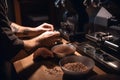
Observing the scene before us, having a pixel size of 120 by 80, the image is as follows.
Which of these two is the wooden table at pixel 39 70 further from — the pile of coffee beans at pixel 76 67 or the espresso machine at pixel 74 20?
the espresso machine at pixel 74 20

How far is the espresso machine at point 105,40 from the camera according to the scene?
974 millimetres

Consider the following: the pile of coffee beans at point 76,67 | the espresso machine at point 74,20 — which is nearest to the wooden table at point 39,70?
the pile of coffee beans at point 76,67

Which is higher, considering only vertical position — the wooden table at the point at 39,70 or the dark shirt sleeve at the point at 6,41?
the dark shirt sleeve at the point at 6,41

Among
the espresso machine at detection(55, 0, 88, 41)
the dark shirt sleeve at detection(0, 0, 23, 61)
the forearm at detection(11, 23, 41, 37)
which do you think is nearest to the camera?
the dark shirt sleeve at detection(0, 0, 23, 61)

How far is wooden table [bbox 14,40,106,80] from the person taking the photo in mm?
967

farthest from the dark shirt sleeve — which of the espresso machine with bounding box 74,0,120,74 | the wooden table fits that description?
the espresso machine with bounding box 74,0,120,74

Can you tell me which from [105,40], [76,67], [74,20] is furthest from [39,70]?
[74,20]

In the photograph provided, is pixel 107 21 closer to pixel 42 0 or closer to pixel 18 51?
pixel 18 51

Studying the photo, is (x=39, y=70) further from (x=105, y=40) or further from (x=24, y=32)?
(x=24, y=32)

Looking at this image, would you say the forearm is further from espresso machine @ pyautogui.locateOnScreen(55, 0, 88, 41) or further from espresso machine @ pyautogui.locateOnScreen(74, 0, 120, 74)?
espresso machine @ pyautogui.locateOnScreen(74, 0, 120, 74)

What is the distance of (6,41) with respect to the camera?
95 centimetres

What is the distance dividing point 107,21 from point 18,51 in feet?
1.88

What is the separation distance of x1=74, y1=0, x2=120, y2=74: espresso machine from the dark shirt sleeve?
47 cm

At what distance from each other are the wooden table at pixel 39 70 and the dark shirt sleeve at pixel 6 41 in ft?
0.41
